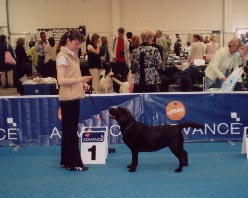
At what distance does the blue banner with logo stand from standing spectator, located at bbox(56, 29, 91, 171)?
3.37ft

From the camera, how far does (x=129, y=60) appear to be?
870 centimetres

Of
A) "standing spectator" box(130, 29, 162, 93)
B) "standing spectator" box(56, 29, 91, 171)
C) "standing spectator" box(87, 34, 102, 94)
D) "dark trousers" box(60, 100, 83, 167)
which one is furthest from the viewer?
"standing spectator" box(87, 34, 102, 94)

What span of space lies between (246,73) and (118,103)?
4038 mm

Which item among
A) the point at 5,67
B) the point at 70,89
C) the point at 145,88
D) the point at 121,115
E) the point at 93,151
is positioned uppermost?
the point at 5,67

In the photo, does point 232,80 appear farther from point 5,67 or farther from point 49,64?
point 5,67

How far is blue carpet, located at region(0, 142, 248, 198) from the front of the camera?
3572 millimetres

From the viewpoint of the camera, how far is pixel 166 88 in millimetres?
8172

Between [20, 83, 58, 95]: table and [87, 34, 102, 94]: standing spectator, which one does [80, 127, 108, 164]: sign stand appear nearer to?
[20, 83, 58, 95]: table

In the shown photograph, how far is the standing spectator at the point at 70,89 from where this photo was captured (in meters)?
3.89

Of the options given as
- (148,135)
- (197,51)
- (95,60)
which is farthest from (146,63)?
(197,51)

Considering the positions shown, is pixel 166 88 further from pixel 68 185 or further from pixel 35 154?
pixel 68 185

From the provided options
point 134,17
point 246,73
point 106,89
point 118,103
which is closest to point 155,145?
point 118,103

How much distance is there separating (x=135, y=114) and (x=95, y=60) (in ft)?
12.0

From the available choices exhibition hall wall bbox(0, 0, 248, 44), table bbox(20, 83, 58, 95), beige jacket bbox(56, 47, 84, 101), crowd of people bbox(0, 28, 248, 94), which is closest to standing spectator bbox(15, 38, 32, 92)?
crowd of people bbox(0, 28, 248, 94)
